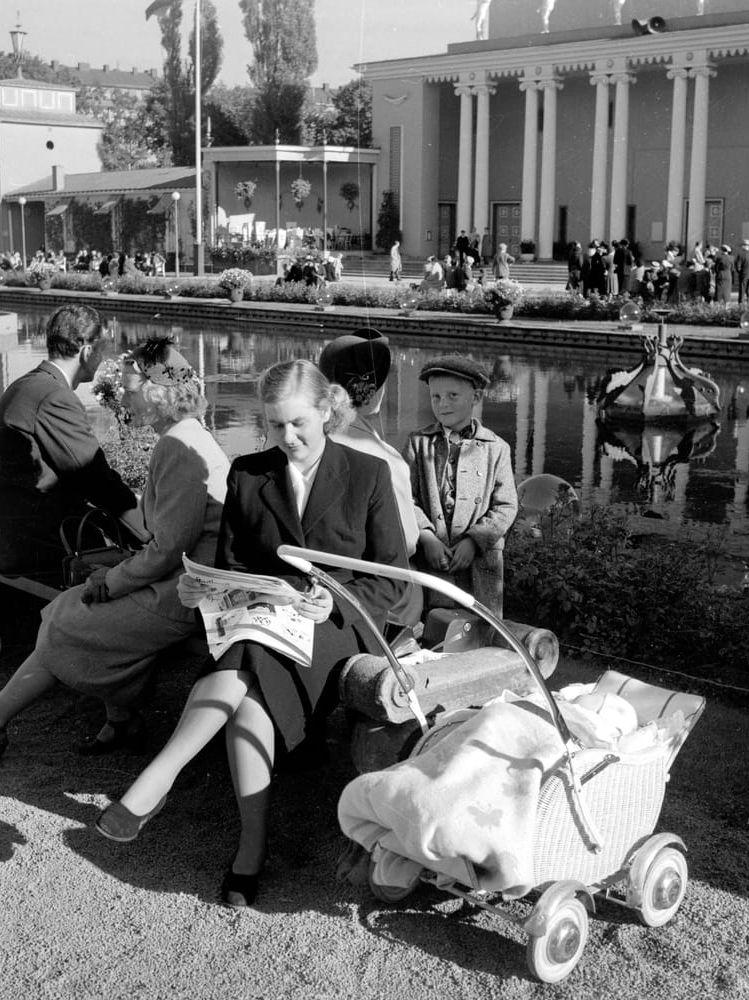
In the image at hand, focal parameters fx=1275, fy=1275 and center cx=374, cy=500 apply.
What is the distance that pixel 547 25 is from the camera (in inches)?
1957

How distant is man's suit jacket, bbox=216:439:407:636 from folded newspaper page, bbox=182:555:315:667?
0.15 meters

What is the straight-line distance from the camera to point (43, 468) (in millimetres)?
5113

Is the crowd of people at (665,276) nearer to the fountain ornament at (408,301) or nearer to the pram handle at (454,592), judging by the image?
the fountain ornament at (408,301)

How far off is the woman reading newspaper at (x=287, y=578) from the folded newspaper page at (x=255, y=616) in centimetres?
3

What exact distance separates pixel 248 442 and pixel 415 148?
40544 millimetres

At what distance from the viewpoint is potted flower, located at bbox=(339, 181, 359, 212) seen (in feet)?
175

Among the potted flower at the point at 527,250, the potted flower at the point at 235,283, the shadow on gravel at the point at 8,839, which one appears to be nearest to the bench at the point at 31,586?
the shadow on gravel at the point at 8,839

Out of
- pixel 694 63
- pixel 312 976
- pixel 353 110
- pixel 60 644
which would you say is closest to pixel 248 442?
pixel 60 644

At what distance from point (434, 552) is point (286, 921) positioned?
162 cm

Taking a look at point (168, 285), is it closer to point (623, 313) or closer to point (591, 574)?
point (623, 313)

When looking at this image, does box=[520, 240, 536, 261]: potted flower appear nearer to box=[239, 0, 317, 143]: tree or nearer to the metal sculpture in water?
box=[239, 0, 317, 143]: tree

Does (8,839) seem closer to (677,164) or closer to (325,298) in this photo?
(325,298)

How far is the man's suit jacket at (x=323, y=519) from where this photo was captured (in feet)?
12.2

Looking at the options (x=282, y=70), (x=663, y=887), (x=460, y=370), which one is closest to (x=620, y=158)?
(x=282, y=70)
